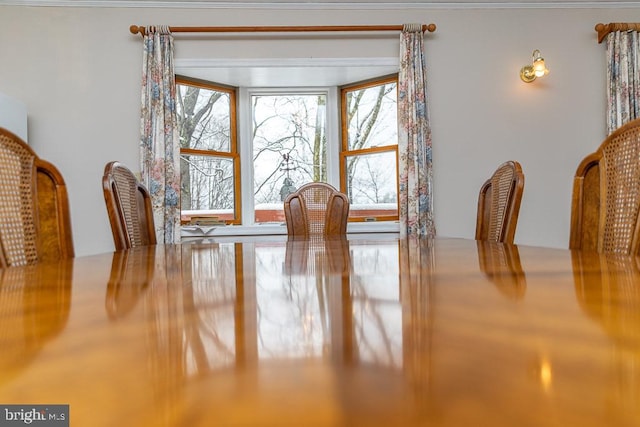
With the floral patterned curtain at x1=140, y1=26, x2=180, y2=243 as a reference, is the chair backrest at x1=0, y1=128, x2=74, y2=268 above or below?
below

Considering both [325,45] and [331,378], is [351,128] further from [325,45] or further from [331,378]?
[331,378]

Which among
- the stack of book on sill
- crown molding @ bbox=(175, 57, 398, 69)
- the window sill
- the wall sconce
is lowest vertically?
the window sill

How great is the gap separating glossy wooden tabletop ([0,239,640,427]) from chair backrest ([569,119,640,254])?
0.87m

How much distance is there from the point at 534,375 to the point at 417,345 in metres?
0.05

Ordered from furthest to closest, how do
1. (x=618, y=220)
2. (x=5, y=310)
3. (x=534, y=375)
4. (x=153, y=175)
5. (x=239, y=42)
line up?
1. (x=239, y=42)
2. (x=153, y=175)
3. (x=618, y=220)
4. (x=5, y=310)
5. (x=534, y=375)

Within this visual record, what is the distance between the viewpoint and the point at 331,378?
0.13 metres

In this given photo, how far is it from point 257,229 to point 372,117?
1.46 m

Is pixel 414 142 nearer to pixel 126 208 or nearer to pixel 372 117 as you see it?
pixel 372 117

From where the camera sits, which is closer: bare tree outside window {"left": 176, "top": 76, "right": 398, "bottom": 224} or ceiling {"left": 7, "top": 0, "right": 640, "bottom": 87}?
ceiling {"left": 7, "top": 0, "right": 640, "bottom": 87}

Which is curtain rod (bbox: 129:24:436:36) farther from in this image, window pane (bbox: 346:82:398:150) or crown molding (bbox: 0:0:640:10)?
window pane (bbox: 346:82:398:150)

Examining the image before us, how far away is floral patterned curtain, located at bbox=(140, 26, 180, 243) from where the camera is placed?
10.7ft

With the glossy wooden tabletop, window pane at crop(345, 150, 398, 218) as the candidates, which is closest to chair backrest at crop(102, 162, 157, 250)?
the glossy wooden tabletop

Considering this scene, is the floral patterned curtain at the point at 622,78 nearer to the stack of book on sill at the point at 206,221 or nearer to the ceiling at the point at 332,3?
the ceiling at the point at 332,3

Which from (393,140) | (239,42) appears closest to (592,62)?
(393,140)
